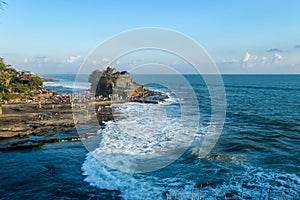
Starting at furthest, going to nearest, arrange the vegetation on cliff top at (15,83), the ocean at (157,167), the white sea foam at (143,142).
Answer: the vegetation on cliff top at (15,83), the white sea foam at (143,142), the ocean at (157,167)

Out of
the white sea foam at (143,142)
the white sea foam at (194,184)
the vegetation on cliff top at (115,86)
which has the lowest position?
the white sea foam at (194,184)

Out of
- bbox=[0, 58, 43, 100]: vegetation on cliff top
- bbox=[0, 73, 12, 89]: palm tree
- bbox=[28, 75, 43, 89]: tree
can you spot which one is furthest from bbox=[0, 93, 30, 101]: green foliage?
bbox=[28, 75, 43, 89]: tree

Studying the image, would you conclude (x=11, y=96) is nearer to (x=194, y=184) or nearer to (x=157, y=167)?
(x=157, y=167)

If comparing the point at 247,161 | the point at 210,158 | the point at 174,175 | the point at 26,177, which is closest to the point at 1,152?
the point at 26,177

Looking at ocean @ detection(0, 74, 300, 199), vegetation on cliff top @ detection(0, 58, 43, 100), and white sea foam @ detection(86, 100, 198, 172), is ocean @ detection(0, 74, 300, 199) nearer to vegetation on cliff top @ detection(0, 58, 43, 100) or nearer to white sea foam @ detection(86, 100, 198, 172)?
white sea foam @ detection(86, 100, 198, 172)

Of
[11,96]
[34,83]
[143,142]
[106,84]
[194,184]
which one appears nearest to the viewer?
[194,184]

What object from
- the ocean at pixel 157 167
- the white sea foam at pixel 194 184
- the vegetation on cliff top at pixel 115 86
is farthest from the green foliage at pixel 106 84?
the white sea foam at pixel 194 184

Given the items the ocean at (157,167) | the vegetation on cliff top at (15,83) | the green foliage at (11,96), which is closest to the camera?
the ocean at (157,167)

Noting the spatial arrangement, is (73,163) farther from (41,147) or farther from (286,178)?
(286,178)

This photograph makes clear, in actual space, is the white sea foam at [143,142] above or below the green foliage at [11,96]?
below

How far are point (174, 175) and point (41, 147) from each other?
11.7 metres

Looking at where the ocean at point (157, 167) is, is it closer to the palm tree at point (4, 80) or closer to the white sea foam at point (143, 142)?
the white sea foam at point (143, 142)

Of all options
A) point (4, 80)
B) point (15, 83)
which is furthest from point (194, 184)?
point (15, 83)

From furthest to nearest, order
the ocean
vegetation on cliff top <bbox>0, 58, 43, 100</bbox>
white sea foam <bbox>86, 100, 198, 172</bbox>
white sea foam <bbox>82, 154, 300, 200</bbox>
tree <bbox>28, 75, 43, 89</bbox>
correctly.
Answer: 1. tree <bbox>28, 75, 43, 89</bbox>
2. vegetation on cliff top <bbox>0, 58, 43, 100</bbox>
3. white sea foam <bbox>86, 100, 198, 172</bbox>
4. the ocean
5. white sea foam <bbox>82, 154, 300, 200</bbox>
